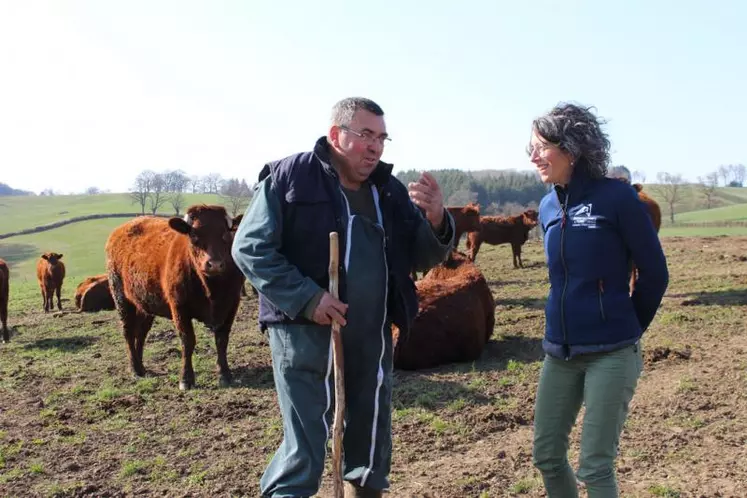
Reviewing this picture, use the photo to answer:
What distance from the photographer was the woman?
325 centimetres

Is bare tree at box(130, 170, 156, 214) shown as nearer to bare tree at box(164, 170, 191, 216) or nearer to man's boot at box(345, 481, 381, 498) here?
bare tree at box(164, 170, 191, 216)

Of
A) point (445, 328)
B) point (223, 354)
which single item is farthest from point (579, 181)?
point (223, 354)

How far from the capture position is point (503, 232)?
2108 cm

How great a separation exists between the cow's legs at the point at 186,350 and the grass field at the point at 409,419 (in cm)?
15

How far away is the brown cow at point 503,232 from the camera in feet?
66.5

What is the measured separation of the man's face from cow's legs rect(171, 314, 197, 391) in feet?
17.6

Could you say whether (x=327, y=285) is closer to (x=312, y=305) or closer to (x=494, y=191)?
(x=312, y=305)

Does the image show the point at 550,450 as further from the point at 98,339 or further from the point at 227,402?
the point at 98,339

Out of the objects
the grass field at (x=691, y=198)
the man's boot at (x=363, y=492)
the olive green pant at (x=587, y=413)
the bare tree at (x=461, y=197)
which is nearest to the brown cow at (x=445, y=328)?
the man's boot at (x=363, y=492)

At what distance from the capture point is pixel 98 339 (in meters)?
11.6

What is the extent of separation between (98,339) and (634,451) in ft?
30.9

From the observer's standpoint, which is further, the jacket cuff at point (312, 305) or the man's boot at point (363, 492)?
the man's boot at point (363, 492)

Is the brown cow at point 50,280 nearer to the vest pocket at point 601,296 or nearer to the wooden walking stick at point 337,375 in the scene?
the wooden walking stick at point 337,375

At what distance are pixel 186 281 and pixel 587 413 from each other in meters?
5.95
